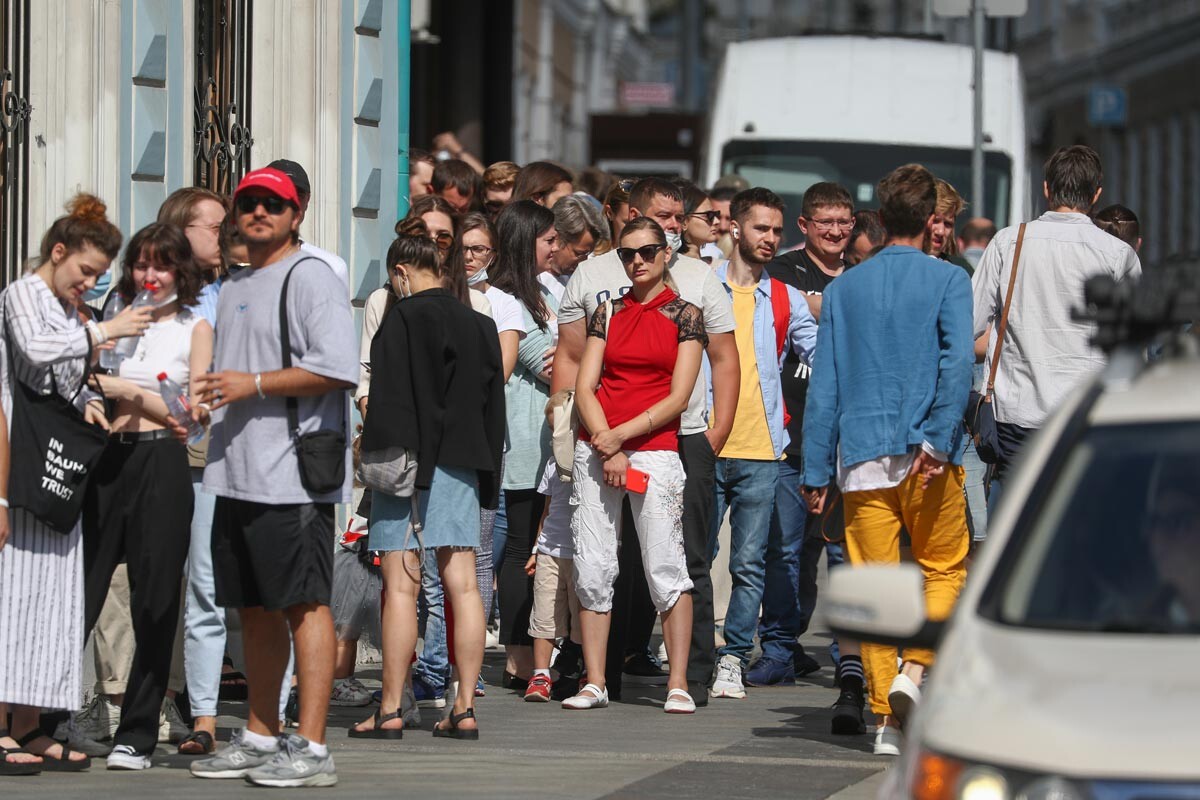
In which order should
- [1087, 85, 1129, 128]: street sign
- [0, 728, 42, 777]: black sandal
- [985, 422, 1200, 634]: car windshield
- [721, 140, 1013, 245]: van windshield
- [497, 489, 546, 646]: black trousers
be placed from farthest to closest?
1. [1087, 85, 1129, 128]: street sign
2. [721, 140, 1013, 245]: van windshield
3. [497, 489, 546, 646]: black trousers
4. [0, 728, 42, 777]: black sandal
5. [985, 422, 1200, 634]: car windshield

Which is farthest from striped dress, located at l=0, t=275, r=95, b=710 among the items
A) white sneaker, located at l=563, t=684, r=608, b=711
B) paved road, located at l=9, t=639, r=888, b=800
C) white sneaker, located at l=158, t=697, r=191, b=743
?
white sneaker, located at l=563, t=684, r=608, b=711

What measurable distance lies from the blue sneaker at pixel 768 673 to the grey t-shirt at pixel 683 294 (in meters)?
1.41

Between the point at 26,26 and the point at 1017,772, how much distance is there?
7482 mm

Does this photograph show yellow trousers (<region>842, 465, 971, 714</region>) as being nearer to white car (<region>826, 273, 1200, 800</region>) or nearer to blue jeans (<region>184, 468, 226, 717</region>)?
blue jeans (<region>184, 468, 226, 717</region>)

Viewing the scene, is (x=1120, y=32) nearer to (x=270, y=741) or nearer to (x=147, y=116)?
(x=147, y=116)

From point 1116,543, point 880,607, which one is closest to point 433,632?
point 880,607

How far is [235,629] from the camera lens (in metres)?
9.48

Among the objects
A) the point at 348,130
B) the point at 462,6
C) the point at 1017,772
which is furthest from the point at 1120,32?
the point at 1017,772

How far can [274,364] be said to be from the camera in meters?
7.50

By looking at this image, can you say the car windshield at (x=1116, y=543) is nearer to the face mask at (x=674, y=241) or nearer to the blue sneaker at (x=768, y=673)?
the face mask at (x=674, y=241)

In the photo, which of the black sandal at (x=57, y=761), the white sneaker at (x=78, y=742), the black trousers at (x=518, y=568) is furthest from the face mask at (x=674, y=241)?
the black sandal at (x=57, y=761)

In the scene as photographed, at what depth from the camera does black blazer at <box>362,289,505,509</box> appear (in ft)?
27.9

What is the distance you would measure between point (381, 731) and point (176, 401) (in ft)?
5.31

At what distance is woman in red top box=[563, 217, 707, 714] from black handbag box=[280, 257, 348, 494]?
1.91m
